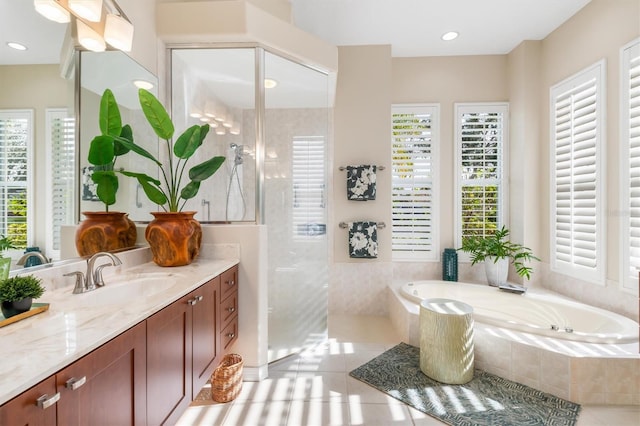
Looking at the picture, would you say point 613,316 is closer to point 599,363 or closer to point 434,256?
point 599,363

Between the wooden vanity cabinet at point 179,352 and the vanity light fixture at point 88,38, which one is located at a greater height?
the vanity light fixture at point 88,38

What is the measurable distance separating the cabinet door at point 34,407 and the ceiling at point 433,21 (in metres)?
3.06

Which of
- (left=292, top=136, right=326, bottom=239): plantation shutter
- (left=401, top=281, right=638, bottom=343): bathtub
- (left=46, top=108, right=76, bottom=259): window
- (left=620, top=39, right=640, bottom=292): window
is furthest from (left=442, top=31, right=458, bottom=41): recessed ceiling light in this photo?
(left=46, top=108, right=76, bottom=259): window

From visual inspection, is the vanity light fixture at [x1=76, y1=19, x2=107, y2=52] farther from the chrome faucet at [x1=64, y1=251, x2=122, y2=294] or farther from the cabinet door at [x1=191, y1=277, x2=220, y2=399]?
the cabinet door at [x1=191, y1=277, x2=220, y2=399]

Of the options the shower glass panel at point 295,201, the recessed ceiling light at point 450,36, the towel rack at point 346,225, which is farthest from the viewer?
the towel rack at point 346,225

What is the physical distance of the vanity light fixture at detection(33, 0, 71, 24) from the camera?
124 cm

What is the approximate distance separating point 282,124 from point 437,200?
212cm

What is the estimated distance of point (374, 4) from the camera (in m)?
2.72

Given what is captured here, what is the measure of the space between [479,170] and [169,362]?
11.8 feet

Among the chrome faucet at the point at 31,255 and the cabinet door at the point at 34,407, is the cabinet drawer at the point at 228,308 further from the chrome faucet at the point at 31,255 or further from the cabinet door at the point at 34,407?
the cabinet door at the point at 34,407

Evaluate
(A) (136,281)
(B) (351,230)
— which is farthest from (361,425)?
(B) (351,230)

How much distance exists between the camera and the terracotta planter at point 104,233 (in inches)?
58.5

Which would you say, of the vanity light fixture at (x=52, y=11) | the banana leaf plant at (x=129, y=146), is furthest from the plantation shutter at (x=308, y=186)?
the vanity light fixture at (x=52, y=11)

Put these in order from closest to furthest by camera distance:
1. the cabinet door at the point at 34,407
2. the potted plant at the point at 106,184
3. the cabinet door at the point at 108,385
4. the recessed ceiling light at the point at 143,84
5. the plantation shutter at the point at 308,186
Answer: the cabinet door at the point at 34,407
the cabinet door at the point at 108,385
the potted plant at the point at 106,184
the recessed ceiling light at the point at 143,84
the plantation shutter at the point at 308,186
